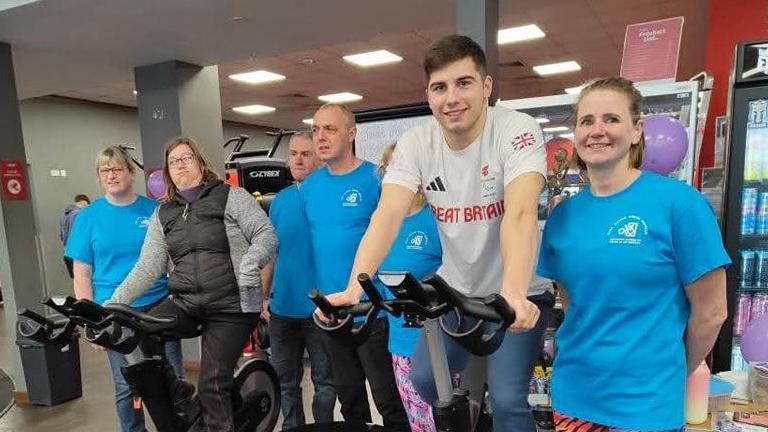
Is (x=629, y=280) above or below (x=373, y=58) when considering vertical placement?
below

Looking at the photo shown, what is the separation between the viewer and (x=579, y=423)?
1.43 m

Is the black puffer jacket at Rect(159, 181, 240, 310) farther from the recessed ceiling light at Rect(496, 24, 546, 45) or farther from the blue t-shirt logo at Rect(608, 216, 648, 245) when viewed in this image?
the recessed ceiling light at Rect(496, 24, 546, 45)

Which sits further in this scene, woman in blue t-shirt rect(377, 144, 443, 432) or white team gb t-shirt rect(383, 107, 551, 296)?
woman in blue t-shirt rect(377, 144, 443, 432)

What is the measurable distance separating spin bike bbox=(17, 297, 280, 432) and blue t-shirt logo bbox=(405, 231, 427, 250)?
1.03 m

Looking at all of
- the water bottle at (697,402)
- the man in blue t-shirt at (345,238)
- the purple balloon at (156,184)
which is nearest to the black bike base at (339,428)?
the man in blue t-shirt at (345,238)

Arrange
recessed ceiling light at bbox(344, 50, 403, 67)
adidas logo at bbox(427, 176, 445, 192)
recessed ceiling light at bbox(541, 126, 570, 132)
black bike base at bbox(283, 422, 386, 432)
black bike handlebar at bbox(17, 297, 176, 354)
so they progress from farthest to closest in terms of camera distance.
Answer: recessed ceiling light at bbox(344, 50, 403, 67) < recessed ceiling light at bbox(541, 126, 570, 132) < black bike handlebar at bbox(17, 297, 176, 354) < black bike base at bbox(283, 422, 386, 432) < adidas logo at bbox(427, 176, 445, 192)

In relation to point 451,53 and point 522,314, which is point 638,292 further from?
point 451,53

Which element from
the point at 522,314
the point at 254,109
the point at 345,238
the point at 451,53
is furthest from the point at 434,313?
the point at 254,109

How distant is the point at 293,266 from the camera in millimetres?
2543

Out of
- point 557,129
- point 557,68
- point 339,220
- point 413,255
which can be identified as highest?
point 557,68

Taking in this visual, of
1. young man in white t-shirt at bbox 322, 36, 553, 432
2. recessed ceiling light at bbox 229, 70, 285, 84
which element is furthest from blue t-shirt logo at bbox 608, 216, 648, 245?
recessed ceiling light at bbox 229, 70, 285, 84

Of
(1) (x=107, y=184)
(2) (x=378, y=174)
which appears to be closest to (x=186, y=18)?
(1) (x=107, y=184)

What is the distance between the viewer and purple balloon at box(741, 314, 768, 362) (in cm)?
216

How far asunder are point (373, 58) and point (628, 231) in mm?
6009
